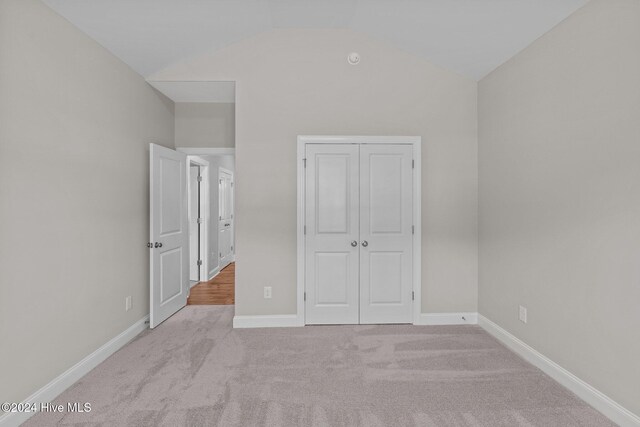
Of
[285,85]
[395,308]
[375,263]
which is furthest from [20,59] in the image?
[395,308]

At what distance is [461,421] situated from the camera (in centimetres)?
188

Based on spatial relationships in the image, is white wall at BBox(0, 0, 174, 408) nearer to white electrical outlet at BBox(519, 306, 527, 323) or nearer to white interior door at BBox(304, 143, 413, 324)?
white interior door at BBox(304, 143, 413, 324)

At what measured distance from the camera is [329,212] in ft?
11.1

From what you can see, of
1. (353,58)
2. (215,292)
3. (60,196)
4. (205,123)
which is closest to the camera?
(60,196)

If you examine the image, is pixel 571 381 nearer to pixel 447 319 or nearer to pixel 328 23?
pixel 447 319

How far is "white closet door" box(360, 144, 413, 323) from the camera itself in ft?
11.1

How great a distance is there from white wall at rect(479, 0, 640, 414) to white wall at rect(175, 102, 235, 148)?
2.99 meters

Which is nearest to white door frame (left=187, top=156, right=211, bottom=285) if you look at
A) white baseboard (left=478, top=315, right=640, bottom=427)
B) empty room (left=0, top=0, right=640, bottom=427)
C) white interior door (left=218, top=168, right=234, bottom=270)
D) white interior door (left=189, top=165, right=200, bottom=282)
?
white interior door (left=189, top=165, right=200, bottom=282)

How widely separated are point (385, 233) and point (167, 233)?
7.76ft

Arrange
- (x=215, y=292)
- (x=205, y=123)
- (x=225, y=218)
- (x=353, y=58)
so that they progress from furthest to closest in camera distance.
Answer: (x=225, y=218) → (x=215, y=292) → (x=205, y=123) → (x=353, y=58)

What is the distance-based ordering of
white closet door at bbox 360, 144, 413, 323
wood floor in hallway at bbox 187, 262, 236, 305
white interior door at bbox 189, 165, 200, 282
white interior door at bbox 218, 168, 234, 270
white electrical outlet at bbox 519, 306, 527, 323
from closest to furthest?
white electrical outlet at bbox 519, 306, 527, 323 → white closet door at bbox 360, 144, 413, 323 → wood floor in hallway at bbox 187, 262, 236, 305 → white interior door at bbox 189, 165, 200, 282 → white interior door at bbox 218, 168, 234, 270

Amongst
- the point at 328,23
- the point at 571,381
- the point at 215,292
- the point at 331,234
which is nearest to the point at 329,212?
the point at 331,234

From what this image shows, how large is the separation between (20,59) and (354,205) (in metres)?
2.72

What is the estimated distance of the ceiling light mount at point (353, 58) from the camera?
3341 mm
